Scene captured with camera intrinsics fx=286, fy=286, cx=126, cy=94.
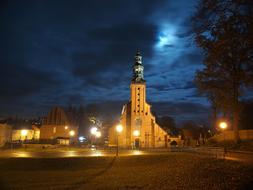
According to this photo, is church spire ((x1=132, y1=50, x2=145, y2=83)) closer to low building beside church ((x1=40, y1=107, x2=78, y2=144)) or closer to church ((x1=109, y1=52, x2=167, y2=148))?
church ((x1=109, y1=52, x2=167, y2=148))

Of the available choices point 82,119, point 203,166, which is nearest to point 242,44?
point 203,166

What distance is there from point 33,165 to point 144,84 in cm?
5189

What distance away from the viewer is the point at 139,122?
7756cm

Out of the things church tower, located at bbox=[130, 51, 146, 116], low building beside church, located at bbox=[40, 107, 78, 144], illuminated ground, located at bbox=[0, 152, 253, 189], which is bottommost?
illuminated ground, located at bbox=[0, 152, 253, 189]

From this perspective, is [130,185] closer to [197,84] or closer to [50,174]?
[50,174]

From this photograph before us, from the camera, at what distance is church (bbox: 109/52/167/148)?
75938mm

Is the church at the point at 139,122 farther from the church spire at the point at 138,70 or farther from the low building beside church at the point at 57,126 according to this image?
the low building beside church at the point at 57,126

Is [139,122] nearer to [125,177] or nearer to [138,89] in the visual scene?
[138,89]

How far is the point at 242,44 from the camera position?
1800 centimetres

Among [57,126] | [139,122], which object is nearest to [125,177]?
[139,122]

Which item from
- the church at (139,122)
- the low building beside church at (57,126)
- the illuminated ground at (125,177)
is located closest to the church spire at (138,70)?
the church at (139,122)

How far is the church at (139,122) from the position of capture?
75938 mm

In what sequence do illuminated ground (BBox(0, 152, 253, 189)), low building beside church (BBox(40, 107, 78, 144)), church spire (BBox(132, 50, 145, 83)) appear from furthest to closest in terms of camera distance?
low building beside church (BBox(40, 107, 78, 144)) → church spire (BBox(132, 50, 145, 83)) → illuminated ground (BBox(0, 152, 253, 189))

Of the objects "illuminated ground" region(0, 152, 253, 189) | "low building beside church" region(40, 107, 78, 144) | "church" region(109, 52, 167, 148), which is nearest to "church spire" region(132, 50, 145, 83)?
"church" region(109, 52, 167, 148)
